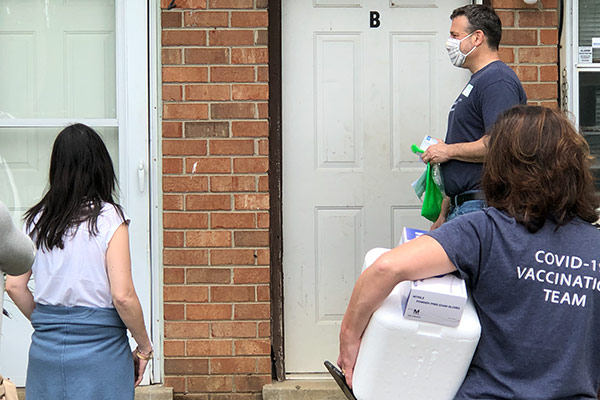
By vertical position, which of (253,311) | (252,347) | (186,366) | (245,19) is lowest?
(186,366)

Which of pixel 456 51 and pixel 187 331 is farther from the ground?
pixel 456 51

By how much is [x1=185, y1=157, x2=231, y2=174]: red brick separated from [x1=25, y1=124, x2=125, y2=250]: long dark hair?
1.44m

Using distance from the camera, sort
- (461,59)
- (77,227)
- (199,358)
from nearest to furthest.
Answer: (77,227)
(461,59)
(199,358)

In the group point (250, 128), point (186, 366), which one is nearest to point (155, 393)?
point (186, 366)

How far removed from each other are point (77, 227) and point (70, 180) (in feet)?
0.58

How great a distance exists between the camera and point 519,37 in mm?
4434

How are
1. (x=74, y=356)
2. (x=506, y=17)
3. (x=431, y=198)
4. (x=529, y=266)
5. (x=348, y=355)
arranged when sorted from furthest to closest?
(x=506, y=17), (x=431, y=198), (x=74, y=356), (x=348, y=355), (x=529, y=266)

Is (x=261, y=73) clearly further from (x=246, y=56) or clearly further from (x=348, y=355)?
(x=348, y=355)

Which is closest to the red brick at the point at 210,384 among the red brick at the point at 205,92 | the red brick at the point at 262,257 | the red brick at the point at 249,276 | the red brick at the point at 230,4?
the red brick at the point at 249,276

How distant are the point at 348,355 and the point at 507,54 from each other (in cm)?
270

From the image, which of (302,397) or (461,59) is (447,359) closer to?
(461,59)

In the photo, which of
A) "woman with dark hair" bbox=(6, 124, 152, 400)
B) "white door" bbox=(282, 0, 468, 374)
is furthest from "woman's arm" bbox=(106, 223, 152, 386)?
"white door" bbox=(282, 0, 468, 374)

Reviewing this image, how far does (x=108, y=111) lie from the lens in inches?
181

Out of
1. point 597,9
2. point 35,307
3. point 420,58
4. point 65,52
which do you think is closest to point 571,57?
point 597,9
